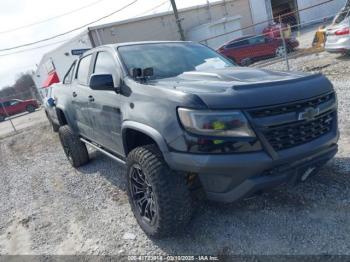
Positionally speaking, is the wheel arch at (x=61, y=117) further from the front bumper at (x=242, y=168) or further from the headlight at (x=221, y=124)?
the headlight at (x=221, y=124)

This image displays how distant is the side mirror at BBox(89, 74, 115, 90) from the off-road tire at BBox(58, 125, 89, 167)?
2271mm

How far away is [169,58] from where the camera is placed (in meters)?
3.60

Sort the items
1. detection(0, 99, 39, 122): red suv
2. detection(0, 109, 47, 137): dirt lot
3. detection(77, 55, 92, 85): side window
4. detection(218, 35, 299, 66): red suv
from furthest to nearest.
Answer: detection(0, 99, 39, 122): red suv < detection(218, 35, 299, 66): red suv < detection(0, 109, 47, 137): dirt lot < detection(77, 55, 92, 85): side window

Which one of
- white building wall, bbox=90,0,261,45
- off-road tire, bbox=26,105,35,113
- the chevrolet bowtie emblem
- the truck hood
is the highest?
white building wall, bbox=90,0,261,45

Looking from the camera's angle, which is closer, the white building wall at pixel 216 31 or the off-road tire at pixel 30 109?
the white building wall at pixel 216 31

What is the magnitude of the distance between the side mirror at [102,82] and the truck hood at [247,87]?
48 cm

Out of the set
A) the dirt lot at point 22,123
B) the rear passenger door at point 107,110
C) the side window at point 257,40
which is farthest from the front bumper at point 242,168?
the side window at point 257,40

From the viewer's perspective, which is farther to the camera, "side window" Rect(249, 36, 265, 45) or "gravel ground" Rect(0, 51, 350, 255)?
"side window" Rect(249, 36, 265, 45)

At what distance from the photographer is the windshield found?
3384mm

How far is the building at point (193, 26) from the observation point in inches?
925

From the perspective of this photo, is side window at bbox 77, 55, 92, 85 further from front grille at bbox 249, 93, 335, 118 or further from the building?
the building

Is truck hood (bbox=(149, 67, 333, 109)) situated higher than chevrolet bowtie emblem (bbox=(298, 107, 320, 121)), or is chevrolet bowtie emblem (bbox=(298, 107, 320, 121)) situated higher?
truck hood (bbox=(149, 67, 333, 109))

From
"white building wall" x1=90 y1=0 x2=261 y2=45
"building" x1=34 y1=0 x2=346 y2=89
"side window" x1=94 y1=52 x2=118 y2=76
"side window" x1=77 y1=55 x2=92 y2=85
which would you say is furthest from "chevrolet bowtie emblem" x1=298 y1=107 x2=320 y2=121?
"white building wall" x1=90 y1=0 x2=261 y2=45

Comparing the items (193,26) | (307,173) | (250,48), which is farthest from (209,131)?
(193,26)
